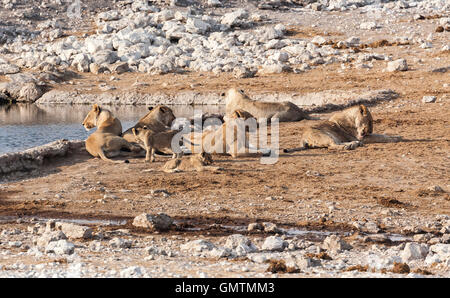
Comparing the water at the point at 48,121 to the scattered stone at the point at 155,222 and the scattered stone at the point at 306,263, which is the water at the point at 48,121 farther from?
the scattered stone at the point at 306,263

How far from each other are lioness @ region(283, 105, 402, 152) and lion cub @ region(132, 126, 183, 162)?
2.06 metres

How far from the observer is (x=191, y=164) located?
11.9m

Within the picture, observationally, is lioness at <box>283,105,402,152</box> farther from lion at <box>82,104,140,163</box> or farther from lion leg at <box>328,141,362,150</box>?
lion at <box>82,104,140,163</box>

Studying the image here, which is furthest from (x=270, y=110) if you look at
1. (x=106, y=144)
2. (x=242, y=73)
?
(x=242, y=73)

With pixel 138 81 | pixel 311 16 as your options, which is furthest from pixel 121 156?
pixel 311 16

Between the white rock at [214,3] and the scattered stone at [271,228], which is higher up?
the white rock at [214,3]

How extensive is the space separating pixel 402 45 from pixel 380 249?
68.8 ft

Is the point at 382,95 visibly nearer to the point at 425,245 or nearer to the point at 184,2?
the point at 425,245

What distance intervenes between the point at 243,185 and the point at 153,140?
2.58 meters

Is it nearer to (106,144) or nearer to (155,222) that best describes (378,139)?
(106,144)

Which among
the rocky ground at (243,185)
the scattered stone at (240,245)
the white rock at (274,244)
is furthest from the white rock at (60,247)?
the white rock at (274,244)

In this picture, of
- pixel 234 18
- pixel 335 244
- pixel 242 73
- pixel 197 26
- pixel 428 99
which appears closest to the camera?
pixel 335 244

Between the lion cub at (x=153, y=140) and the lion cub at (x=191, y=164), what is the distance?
2.32ft

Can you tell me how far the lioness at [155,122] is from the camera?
1357 centimetres
